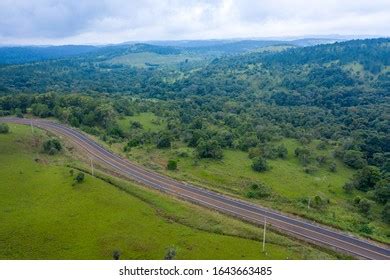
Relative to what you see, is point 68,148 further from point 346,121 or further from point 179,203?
point 346,121

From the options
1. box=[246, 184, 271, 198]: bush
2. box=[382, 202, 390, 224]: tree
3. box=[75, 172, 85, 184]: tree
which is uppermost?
box=[75, 172, 85, 184]: tree

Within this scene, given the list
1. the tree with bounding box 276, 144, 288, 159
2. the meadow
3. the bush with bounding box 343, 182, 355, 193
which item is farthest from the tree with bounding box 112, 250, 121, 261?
the tree with bounding box 276, 144, 288, 159

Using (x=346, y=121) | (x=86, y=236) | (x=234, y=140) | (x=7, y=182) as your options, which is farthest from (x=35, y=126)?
(x=346, y=121)

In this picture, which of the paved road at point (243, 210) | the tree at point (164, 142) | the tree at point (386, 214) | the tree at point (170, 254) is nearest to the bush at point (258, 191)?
the paved road at point (243, 210)

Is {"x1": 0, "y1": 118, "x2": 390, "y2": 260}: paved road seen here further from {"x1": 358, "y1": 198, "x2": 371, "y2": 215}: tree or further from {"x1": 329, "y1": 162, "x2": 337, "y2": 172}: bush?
{"x1": 329, "y1": 162, "x2": 337, "y2": 172}: bush

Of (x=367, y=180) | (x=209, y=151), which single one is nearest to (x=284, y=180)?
(x=367, y=180)

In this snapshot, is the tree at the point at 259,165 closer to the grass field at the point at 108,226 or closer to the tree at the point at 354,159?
the tree at the point at 354,159

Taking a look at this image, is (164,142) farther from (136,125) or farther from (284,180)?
(284,180)
